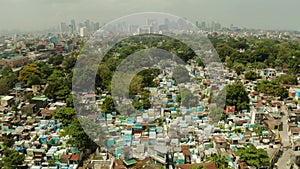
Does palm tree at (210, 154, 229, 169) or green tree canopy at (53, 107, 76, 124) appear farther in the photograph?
green tree canopy at (53, 107, 76, 124)

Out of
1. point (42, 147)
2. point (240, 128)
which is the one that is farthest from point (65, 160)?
point (240, 128)

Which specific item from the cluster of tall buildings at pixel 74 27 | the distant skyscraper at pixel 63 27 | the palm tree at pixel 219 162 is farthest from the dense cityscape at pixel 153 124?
the distant skyscraper at pixel 63 27

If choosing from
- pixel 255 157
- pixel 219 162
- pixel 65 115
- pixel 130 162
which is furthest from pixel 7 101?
pixel 255 157

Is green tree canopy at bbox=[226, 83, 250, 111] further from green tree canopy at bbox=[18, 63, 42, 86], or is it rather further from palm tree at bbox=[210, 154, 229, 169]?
green tree canopy at bbox=[18, 63, 42, 86]

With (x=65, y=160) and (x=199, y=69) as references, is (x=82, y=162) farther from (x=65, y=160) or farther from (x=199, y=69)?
(x=199, y=69)

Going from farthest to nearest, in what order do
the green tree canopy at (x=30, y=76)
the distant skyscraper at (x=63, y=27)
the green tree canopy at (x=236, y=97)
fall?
the distant skyscraper at (x=63, y=27)
the green tree canopy at (x=30, y=76)
the green tree canopy at (x=236, y=97)

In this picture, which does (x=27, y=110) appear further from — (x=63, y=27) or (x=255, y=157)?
(x=63, y=27)

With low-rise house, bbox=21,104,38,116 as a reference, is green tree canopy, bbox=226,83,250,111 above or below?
above

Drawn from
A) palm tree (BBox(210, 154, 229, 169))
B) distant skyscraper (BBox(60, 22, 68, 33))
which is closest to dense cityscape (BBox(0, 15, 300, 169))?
palm tree (BBox(210, 154, 229, 169))

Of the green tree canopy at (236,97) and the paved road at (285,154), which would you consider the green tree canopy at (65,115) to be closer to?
the green tree canopy at (236,97)

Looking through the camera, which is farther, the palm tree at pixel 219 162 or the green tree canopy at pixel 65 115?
the green tree canopy at pixel 65 115

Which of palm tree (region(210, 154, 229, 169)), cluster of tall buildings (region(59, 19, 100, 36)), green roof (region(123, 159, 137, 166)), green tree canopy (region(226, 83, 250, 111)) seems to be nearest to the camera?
palm tree (region(210, 154, 229, 169))
